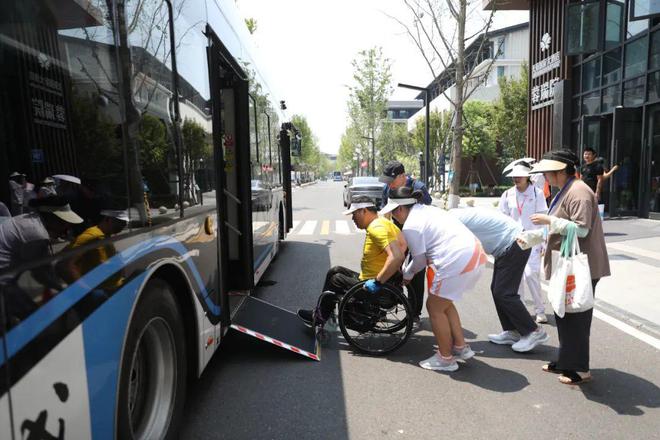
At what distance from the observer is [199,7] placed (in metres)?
3.61

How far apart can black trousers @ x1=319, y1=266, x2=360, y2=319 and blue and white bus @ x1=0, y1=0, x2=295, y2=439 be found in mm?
1247

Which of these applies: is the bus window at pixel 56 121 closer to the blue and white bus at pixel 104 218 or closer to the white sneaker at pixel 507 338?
the blue and white bus at pixel 104 218

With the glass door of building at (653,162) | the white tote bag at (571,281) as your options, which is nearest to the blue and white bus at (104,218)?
the white tote bag at (571,281)

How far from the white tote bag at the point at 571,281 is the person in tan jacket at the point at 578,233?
4.5 inches

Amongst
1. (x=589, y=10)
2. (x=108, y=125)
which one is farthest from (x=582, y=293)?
(x=589, y=10)

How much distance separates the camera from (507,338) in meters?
4.77

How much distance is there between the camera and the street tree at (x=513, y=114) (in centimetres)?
3078

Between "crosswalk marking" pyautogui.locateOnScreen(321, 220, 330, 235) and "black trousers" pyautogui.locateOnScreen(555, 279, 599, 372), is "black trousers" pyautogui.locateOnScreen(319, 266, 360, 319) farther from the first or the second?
"crosswalk marking" pyautogui.locateOnScreen(321, 220, 330, 235)

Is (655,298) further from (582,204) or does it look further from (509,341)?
(582,204)

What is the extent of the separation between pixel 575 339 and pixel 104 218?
3376 millimetres

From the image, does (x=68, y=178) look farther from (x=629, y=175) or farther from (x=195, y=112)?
(x=629, y=175)

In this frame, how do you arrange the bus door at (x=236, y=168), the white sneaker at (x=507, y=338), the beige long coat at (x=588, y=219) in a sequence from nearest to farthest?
1. the beige long coat at (x=588, y=219)
2. the white sneaker at (x=507, y=338)
3. the bus door at (x=236, y=168)

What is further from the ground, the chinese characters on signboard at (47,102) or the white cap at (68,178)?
the chinese characters on signboard at (47,102)

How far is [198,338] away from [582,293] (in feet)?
8.74
